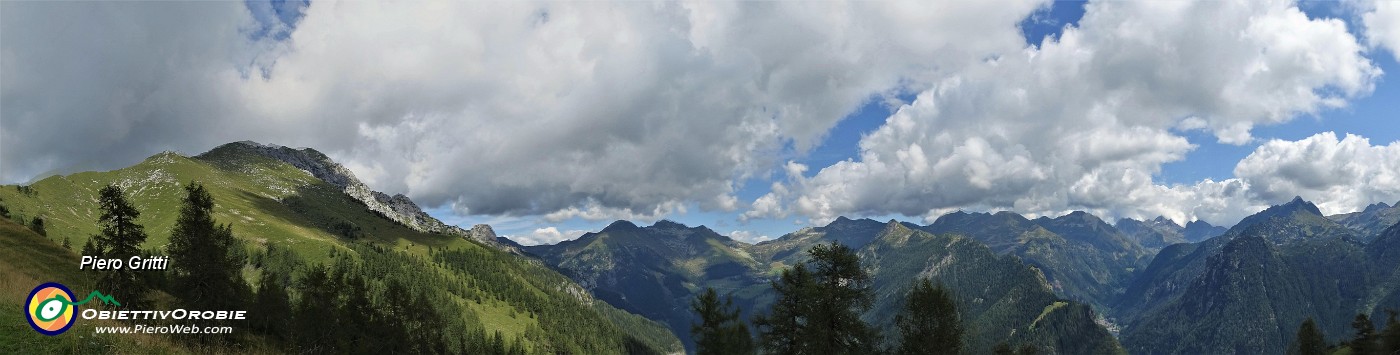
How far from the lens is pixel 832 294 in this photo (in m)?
31.6

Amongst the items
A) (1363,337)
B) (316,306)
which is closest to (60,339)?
(316,306)

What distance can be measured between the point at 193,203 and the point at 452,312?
159 metres

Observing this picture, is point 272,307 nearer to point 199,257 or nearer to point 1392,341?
point 199,257

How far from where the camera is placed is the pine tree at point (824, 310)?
31.6 m

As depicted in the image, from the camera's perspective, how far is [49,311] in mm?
15391

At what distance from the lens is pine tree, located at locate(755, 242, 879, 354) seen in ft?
104

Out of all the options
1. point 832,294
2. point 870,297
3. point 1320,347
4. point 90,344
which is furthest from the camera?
point 1320,347

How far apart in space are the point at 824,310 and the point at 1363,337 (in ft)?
294

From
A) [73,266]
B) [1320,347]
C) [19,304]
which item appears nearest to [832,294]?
[19,304]

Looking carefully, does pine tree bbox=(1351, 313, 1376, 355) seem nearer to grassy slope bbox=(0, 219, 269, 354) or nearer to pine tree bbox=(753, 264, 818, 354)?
pine tree bbox=(753, 264, 818, 354)

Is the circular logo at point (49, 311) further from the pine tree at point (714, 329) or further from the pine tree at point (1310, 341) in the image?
the pine tree at point (1310, 341)

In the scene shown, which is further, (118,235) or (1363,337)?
(1363,337)

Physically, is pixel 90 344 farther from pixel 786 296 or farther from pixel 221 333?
pixel 786 296

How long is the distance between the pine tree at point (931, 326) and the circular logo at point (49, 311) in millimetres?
38225
